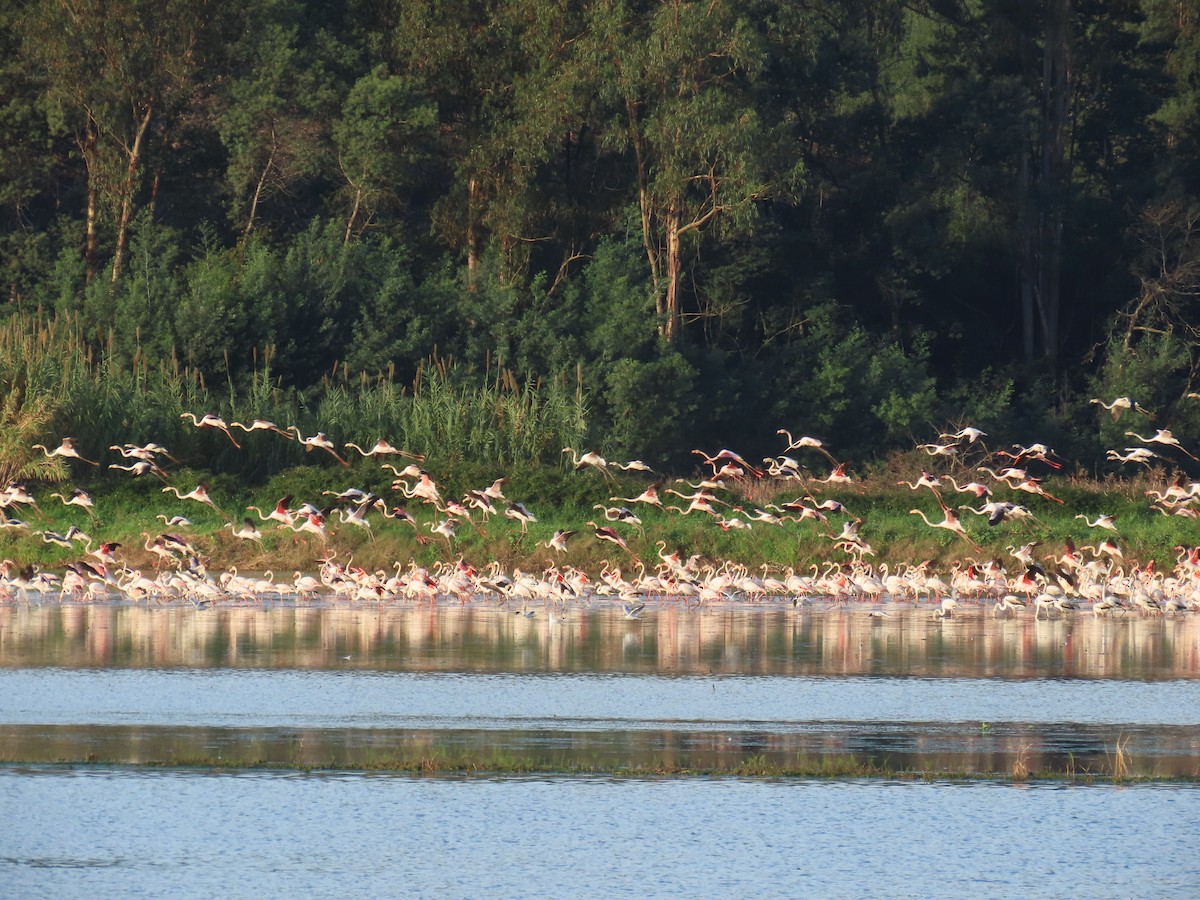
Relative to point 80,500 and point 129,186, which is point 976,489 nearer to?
point 80,500

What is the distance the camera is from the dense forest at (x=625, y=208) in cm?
3903

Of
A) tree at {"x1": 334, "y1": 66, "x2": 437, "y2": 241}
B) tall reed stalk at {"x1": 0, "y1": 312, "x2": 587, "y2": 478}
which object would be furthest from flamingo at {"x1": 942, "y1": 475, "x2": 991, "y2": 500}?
tree at {"x1": 334, "y1": 66, "x2": 437, "y2": 241}

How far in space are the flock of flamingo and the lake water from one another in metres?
3.34

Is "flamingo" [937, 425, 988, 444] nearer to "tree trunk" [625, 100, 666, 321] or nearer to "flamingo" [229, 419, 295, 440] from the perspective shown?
"tree trunk" [625, 100, 666, 321]

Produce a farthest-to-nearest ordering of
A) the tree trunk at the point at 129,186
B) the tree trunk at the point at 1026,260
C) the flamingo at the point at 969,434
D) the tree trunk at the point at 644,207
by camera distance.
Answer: the tree trunk at the point at 1026,260 < the tree trunk at the point at 129,186 < the tree trunk at the point at 644,207 < the flamingo at the point at 969,434

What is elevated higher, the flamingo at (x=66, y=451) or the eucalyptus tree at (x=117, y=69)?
the eucalyptus tree at (x=117, y=69)

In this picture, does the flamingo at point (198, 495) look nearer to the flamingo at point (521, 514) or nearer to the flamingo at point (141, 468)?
the flamingo at point (141, 468)

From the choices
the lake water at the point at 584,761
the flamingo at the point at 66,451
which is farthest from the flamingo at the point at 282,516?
the lake water at the point at 584,761

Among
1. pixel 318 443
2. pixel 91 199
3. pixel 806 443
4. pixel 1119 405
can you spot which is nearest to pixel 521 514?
pixel 318 443

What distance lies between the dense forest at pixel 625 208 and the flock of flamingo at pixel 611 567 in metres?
6.38

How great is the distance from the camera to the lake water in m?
10.2

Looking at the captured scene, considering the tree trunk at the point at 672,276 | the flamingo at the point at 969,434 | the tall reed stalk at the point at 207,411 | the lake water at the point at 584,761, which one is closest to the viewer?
the lake water at the point at 584,761

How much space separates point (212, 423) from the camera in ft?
98.4

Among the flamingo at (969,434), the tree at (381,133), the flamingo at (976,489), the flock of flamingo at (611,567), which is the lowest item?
the flock of flamingo at (611,567)
